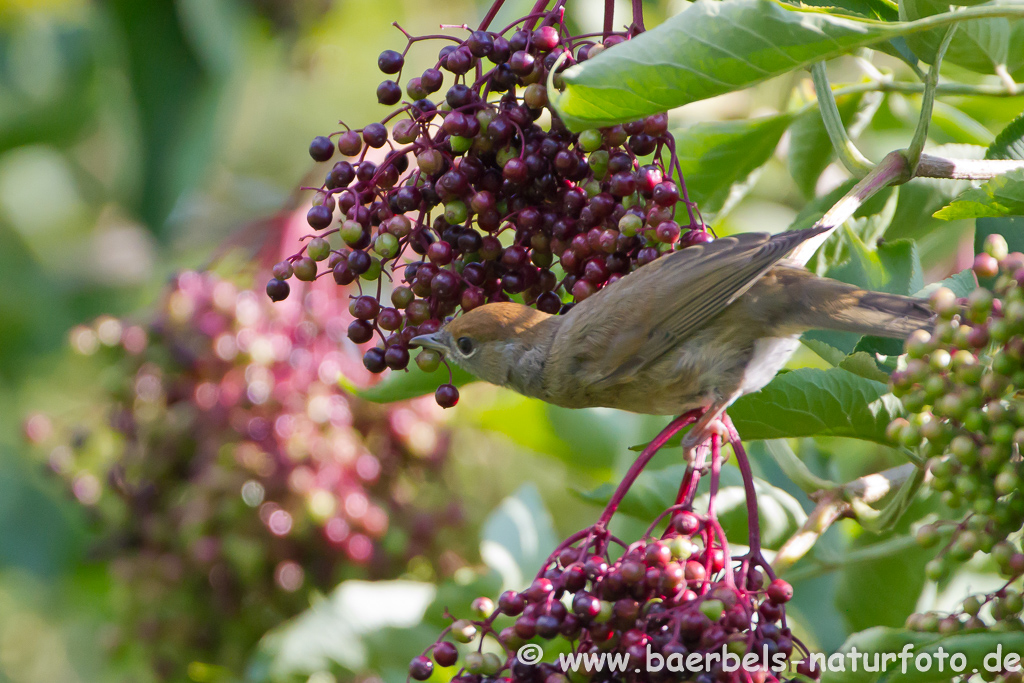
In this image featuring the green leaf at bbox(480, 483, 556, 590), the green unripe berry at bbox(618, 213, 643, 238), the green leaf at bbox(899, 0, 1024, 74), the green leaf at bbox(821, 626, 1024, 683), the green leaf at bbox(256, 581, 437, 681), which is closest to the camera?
the green leaf at bbox(821, 626, 1024, 683)

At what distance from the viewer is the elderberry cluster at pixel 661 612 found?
1.76 metres

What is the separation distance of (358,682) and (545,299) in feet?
6.27

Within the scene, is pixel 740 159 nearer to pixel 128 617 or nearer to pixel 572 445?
pixel 572 445

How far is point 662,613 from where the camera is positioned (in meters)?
1.84

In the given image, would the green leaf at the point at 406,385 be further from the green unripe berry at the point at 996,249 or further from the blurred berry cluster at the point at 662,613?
the green unripe berry at the point at 996,249

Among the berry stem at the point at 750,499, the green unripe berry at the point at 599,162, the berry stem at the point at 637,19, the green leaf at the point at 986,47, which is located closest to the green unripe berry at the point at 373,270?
the green unripe berry at the point at 599,162

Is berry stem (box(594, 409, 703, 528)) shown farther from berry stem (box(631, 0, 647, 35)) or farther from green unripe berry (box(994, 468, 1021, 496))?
berry stem (box(631, 0, 647, 35))

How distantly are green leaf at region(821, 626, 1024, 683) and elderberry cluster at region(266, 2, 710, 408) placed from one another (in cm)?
100

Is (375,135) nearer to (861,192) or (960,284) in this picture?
(861,192)

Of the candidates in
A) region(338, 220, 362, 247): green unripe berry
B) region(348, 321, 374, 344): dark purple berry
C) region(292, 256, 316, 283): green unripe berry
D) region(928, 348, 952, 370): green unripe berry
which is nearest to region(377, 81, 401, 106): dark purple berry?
region(338, 220, 362, 247): green unripe berry

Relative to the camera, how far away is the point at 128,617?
4.04m

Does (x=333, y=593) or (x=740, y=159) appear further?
(x=333, y=593)

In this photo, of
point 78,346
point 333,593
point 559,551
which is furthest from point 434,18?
point 559,551

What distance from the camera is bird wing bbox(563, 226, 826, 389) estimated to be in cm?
279
